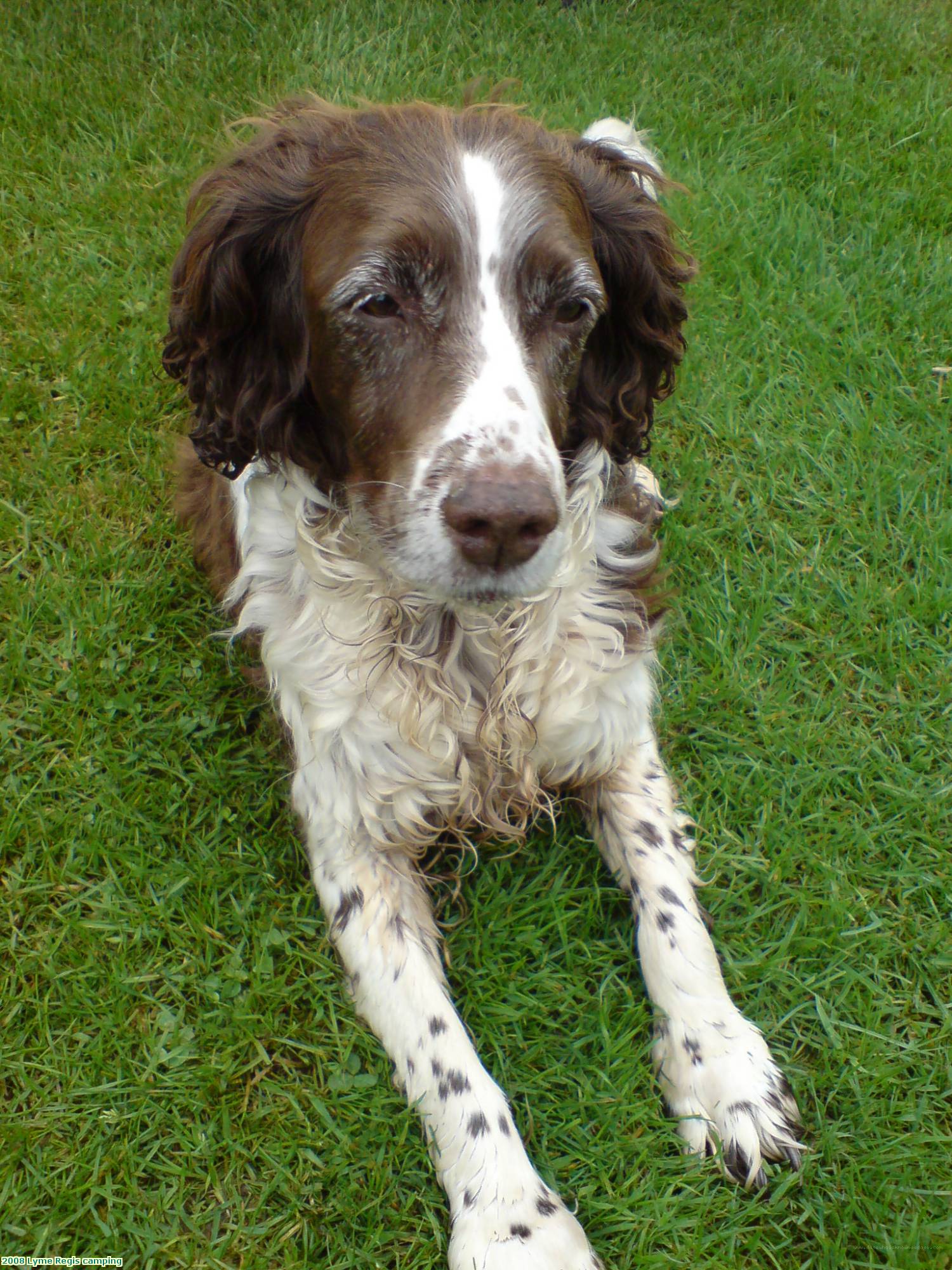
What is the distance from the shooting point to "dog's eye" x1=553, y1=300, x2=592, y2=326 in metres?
2.39

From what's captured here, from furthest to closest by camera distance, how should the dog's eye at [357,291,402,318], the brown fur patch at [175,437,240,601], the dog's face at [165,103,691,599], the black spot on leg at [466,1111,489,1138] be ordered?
the brown fur patch at [175,437,240,601]
the black spot on leg at [466,1111,489,1138]
the dog's eye at [357,291,402,318]
the dog's face at [165,103,691,599]

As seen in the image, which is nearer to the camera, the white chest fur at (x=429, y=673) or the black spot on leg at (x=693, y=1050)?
the black spot on leg at (x=693, y=1050)

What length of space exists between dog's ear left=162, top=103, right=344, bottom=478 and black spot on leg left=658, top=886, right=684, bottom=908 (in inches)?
53.7

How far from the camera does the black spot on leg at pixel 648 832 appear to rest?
2865 mm

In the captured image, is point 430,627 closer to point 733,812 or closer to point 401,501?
point 401,501

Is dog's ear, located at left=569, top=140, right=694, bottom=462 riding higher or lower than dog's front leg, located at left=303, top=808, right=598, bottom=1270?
higher

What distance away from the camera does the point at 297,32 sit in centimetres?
578

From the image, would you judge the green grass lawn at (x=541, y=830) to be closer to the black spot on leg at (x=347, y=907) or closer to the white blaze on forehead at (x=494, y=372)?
the black spot on leg at (x=347, y=907)

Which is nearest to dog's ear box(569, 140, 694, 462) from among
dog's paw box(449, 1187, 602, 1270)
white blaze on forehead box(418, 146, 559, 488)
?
white blaze on forehead box(418, 146, 559, 488)

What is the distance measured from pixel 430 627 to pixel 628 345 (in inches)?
35.3

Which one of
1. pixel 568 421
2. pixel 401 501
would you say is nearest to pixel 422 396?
pixel 401 501

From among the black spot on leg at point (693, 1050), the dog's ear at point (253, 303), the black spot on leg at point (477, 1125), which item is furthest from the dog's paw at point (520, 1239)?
the dog's ear at point (253, 303)

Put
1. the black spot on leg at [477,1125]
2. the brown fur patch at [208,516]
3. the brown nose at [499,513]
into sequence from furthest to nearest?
the brown fur patch at [208,516]
the black spot on leg at [477,1125]
the brown nose at [499,513]

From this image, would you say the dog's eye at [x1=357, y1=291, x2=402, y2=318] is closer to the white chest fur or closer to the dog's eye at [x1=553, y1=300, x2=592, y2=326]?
the dog's eye at [x1=553, y1=300, x2=592, y2=326]
